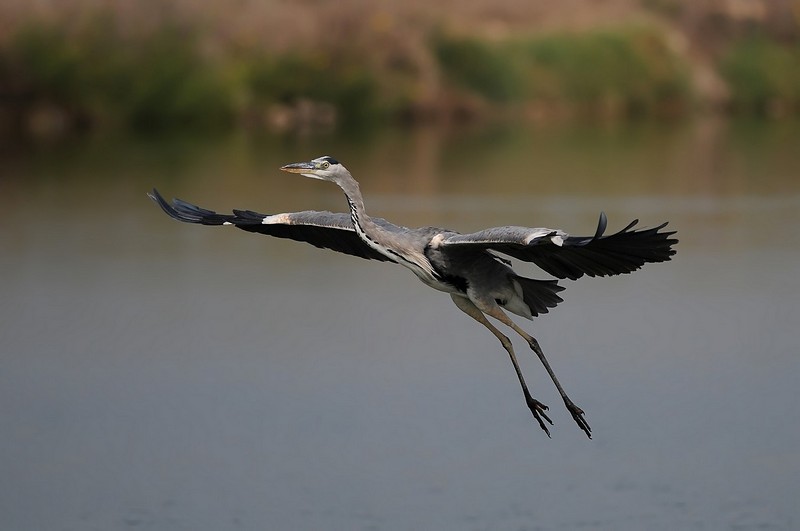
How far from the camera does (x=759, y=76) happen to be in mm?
43562

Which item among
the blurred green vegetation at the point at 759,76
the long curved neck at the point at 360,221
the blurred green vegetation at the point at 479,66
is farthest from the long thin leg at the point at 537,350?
the blurred green vegetation at the point at 759,76

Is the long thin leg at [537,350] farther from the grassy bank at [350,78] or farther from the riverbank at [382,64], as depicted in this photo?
the grassy bank at [350,78]

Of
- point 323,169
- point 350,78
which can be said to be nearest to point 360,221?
point 323,169

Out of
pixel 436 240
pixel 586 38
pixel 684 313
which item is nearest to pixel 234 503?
pixel 436 240

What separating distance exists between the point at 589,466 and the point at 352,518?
179 cm

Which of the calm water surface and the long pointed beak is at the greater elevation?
the long pointed beak

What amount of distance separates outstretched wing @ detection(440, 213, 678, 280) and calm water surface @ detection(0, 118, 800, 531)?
164 centimetres

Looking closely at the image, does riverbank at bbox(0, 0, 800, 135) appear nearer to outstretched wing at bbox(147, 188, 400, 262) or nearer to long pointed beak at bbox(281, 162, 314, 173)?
outstretched wing at bbox(147, 188, 400, 262)

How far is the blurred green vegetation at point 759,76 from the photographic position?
4341cm

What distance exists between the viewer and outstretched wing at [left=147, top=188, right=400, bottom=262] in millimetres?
10180

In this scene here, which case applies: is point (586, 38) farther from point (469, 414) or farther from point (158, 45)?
point (469, 414)

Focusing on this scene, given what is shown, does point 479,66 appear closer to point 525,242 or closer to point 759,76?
point 759,76

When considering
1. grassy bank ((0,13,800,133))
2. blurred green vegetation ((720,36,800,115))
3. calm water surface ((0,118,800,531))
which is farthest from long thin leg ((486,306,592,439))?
blurred green vegetation ((720,36,800,115))

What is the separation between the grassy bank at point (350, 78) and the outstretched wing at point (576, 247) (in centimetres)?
2619
